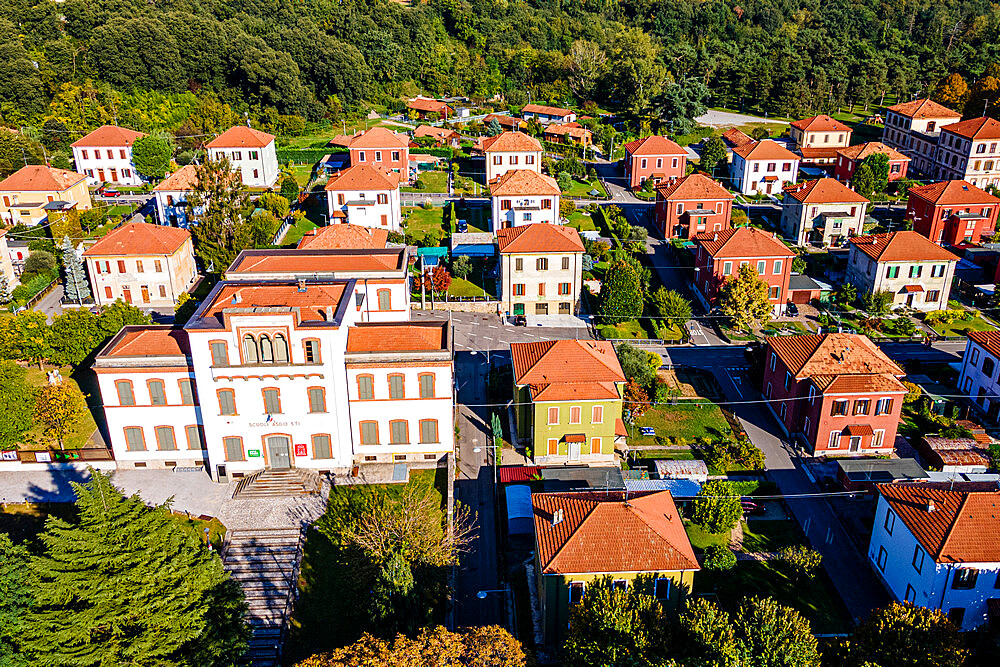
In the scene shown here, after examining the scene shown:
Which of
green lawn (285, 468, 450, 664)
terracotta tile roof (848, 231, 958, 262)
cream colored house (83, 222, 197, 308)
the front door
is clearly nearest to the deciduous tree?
terracotta tile roof (848, 231, 958, 262)

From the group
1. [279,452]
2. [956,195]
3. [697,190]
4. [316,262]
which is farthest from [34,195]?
[956,195]

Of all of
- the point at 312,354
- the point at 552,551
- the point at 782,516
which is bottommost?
the point at 782,516

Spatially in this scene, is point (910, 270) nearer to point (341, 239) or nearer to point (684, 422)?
point (684, 422)


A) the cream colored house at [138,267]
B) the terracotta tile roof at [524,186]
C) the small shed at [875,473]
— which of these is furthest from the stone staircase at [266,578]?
the terracotta tile roof at [524,186]

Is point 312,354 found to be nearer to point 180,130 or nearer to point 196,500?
point 196,500

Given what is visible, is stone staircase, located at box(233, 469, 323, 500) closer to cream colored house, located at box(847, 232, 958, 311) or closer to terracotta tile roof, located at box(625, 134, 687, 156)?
cream colored house, located at box(847, 232, 958, 311)

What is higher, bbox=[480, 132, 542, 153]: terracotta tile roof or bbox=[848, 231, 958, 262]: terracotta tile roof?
bbox=[480, 132, 542, 153]: terracotta tile roof

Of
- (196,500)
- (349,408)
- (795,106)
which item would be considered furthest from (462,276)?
(795,106)
